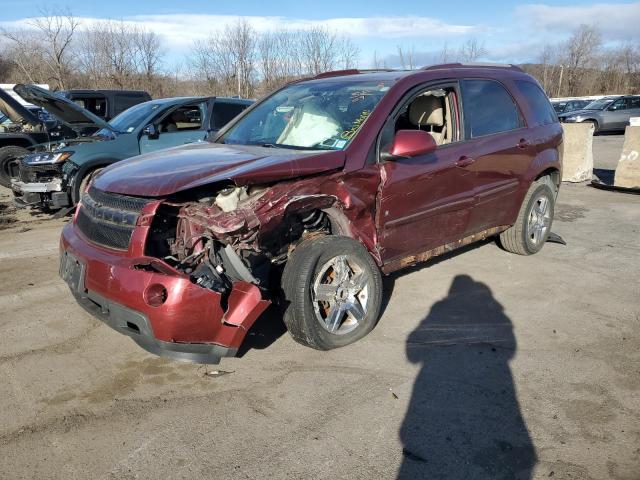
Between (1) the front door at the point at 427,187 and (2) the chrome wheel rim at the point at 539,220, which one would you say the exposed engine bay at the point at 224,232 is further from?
(2) the chrome wheel rim at the point at 539,220

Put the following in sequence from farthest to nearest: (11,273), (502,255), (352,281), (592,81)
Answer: (592,81) < (502,255) < (11,273) < (352,281)

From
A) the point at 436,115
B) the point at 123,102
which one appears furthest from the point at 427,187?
the point at 123,102

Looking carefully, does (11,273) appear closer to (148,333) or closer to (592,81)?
(148,333)

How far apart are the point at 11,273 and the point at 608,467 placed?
213 inches

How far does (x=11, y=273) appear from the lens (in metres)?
5.35

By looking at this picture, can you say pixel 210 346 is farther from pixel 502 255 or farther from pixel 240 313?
pixel 502 255

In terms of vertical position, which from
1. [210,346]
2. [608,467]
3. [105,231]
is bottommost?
[608,467]

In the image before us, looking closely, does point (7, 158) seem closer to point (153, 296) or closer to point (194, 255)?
point (194, 255)

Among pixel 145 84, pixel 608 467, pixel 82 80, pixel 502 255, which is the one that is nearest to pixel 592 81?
pixel 145 84

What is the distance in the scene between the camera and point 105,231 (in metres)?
3.41

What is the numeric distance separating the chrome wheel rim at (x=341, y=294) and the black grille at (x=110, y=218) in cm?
124

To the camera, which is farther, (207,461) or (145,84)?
(145,84)

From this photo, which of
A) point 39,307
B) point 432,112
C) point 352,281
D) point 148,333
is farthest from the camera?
point 432,112

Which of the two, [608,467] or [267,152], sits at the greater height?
[267,152]
